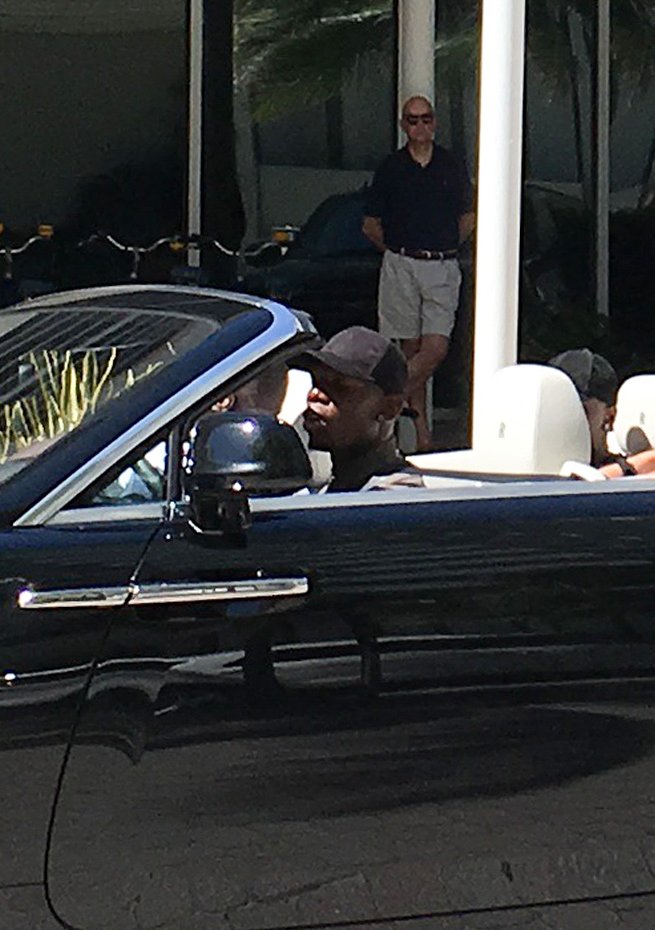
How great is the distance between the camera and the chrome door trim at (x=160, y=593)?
10.7 feet

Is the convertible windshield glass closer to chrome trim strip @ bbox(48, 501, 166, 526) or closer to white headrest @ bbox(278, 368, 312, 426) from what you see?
chrome trim strip @ bbox(48, 501, 166, 526)

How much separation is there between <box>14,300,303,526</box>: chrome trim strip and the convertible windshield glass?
0.31 feet

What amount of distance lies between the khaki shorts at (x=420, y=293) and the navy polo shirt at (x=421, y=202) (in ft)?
0.30

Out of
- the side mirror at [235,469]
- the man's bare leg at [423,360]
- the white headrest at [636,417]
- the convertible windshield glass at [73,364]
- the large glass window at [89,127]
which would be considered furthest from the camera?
the large glass window at [89,127]

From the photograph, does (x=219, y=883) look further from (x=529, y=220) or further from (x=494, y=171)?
(x=529, y=220)

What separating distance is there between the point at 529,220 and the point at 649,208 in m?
0.80

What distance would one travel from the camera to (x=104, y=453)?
3.41 m

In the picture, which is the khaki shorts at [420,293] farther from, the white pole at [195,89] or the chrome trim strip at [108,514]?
the chrome trim strip at [108,514]

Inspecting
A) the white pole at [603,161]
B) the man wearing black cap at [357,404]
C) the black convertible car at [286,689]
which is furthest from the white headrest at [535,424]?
the white pole at [603,161]

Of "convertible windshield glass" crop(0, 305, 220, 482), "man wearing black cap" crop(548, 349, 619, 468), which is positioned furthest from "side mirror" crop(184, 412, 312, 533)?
"man wearing black cap" crop(548, 349, 619, 468)

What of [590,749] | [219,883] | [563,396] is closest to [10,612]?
[219,883]

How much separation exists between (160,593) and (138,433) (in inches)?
11.8

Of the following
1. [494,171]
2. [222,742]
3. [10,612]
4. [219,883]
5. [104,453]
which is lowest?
[219,883]

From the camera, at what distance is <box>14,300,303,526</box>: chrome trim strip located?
134 inches
